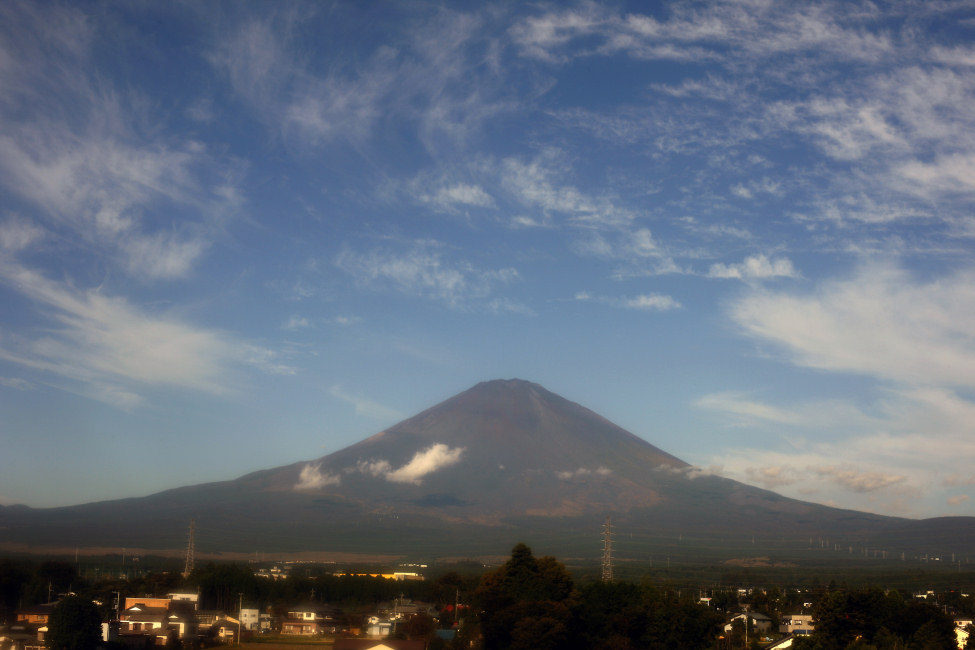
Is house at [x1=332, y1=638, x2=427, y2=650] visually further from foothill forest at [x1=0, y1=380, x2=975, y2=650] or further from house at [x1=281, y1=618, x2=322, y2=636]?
house at [x1=281, y1=618, x2=322, y2=636]

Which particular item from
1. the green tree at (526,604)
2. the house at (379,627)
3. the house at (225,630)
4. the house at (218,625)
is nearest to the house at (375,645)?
the green tree at (526,604)

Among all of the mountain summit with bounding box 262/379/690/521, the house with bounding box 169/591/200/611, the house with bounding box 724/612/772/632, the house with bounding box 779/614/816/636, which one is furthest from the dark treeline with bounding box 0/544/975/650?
the mountain summit with bounding box 262/379/690/521

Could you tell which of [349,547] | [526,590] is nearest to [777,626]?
[526,590]

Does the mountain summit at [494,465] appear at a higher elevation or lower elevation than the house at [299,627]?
higher

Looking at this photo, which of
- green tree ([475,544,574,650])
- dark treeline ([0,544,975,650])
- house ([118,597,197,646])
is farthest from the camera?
house ([118,597,197,646])

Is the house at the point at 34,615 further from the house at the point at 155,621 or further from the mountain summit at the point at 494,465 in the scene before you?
the mountain summit at the point at 494,465
